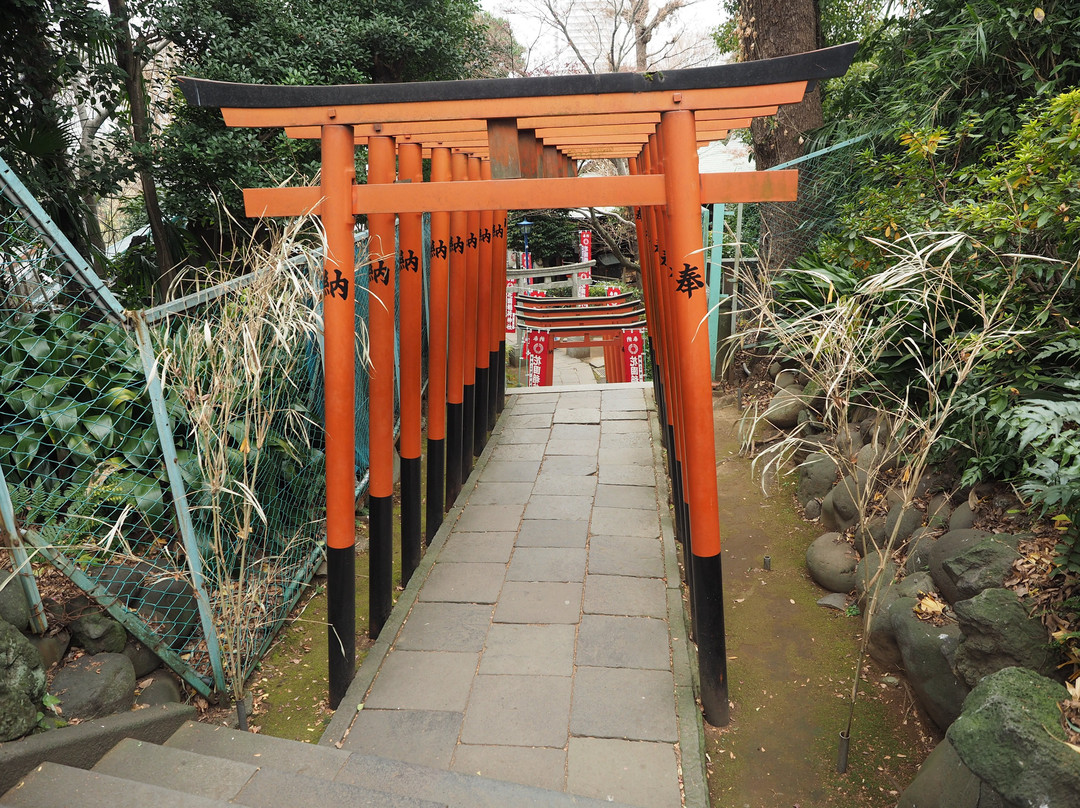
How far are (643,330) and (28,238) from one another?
8614 millimetres

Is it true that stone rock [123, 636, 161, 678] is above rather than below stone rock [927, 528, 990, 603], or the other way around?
below

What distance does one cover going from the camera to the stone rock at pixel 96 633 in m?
3.06

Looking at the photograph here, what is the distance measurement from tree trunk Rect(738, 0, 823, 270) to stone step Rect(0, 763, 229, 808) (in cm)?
646

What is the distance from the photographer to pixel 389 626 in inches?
159

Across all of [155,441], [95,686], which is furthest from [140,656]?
[155,441]

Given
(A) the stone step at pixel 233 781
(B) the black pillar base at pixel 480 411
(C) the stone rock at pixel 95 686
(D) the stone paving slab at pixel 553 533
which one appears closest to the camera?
(A) the stone step at pixel 233 781

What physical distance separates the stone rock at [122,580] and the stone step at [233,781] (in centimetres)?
83

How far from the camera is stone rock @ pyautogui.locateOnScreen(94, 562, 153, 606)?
3.26m

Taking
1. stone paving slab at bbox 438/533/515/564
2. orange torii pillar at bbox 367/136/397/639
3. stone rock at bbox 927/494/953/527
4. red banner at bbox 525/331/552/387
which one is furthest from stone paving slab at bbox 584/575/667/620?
red banner at bbox 525/331/552/387

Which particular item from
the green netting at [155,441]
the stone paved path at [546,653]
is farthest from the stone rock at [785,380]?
the green netting at [155,441]

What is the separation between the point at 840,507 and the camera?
193 inches

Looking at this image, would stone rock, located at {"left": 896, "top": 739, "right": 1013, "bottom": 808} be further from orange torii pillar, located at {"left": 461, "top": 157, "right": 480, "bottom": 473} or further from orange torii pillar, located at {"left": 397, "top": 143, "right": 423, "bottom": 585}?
orange torii pillar, located at {"left": 461, "top": 157, "right": 480, "bottom": 473}

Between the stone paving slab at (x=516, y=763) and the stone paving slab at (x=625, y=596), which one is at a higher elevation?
the stone paving slab at (x=625, y=596)

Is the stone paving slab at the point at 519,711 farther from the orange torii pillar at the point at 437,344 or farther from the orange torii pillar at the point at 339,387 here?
the orange torii pillar at the point at 437,344
